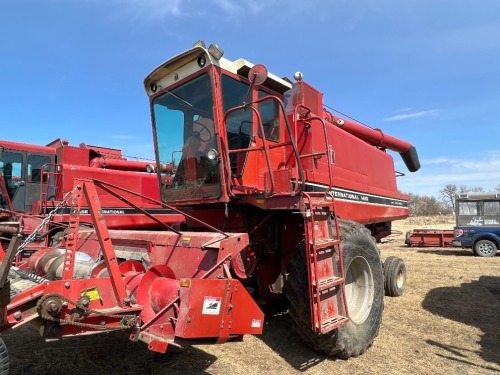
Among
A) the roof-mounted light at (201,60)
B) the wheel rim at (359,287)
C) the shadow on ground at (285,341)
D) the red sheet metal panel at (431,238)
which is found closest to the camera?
the shadow on ground at (285,341)

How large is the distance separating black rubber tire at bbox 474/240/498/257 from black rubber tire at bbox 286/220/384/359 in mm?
12024

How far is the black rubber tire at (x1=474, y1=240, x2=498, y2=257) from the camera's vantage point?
1501 cm

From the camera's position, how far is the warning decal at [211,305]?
123 inches

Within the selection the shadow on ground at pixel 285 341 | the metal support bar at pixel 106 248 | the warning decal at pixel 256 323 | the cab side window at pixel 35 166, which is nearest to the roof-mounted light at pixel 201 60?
the metal support bar at pixel 106 248

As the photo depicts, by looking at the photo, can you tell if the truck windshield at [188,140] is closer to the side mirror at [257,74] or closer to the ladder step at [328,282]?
the side mirror at [257,74]

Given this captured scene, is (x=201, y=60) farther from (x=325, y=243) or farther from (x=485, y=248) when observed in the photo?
(x=485, y=248)

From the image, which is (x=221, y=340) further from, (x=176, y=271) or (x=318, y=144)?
(x=318, y=144)

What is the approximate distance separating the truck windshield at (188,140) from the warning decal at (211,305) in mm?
1692

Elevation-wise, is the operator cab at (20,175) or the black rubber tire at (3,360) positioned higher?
the operator cab at (20,175)

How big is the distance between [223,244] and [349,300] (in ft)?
6.83

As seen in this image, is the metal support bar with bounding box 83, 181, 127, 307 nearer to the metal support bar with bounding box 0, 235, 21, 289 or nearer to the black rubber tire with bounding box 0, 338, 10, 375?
the metal support bar with bounding box 0, 235, 21, 289

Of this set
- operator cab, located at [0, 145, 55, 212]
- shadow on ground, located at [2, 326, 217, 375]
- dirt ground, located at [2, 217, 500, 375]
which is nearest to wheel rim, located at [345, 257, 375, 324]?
dirt ground, located at [2, 217, 500, 375]

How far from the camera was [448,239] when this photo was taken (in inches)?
728

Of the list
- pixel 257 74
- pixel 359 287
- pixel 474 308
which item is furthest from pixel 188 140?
pixel 474 308
